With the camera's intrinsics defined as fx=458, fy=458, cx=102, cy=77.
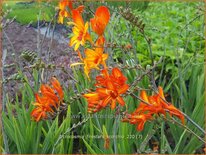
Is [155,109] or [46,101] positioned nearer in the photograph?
[155,109]

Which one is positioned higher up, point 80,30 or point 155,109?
point 80,30

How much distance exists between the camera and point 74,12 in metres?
1.41

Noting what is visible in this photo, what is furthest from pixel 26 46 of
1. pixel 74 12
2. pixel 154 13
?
pixel 74 12

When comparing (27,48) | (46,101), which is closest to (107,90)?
(46,101)

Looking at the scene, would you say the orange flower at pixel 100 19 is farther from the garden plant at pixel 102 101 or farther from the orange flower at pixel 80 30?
the orange flower at pixel 80 30

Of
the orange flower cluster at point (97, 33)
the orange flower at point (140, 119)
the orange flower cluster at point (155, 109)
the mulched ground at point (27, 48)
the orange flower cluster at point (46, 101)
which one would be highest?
the orange flower cluster at point (97, 33)

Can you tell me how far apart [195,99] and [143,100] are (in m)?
1.17

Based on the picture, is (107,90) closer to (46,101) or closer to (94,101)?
(94,101)

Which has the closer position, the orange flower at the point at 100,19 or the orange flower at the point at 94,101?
the orange flower at the point at 94,101

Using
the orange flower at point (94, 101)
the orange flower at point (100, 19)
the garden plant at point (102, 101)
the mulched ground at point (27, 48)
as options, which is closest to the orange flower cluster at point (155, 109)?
the garden plant at point (102, 101)

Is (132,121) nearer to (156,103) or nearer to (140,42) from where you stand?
(156,103)

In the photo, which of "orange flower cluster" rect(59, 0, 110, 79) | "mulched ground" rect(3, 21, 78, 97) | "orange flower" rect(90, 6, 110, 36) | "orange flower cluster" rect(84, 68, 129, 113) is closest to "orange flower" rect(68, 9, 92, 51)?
"orange flower cluster" rect(59, 0, 110, 79)

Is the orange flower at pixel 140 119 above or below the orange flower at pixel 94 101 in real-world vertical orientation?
below

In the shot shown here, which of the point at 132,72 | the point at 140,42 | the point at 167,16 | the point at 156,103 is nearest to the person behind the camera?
the point at 156,103
